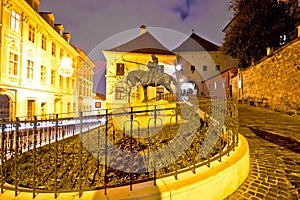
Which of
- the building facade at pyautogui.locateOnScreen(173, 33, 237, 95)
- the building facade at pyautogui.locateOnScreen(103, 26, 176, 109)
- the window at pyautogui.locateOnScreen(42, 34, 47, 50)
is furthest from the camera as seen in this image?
the building facade at pyautogui.locateOnScreen(173, 33, 237, 95)

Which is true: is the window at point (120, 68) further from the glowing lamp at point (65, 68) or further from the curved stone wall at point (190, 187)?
the curved stone wall at point (190, 187)

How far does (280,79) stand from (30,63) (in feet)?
61.9

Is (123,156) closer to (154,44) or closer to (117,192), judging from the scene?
(117,192)

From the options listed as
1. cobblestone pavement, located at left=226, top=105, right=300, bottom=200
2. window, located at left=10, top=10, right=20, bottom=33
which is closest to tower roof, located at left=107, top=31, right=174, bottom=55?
window, located at left=10, top=10, right=20, bottom=33

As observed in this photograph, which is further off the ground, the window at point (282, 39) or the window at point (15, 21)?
the window at point (282, 39)

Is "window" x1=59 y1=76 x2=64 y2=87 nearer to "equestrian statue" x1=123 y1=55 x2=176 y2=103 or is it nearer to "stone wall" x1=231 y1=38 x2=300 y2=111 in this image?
"equestrian statue" x1=123 y1=55 x2=176 y2=103

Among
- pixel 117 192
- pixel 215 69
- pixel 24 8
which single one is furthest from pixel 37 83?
pixel 215 69

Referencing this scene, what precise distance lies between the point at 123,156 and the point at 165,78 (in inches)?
209

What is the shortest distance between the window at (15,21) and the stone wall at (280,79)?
59.6ft

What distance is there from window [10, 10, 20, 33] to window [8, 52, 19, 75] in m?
1.79

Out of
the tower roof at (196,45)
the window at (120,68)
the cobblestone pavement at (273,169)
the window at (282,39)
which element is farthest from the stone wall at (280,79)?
the tower roof at (196,45)

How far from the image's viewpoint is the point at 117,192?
2.49 metres

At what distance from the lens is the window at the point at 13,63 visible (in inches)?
509

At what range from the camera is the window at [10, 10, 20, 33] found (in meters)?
12.8
